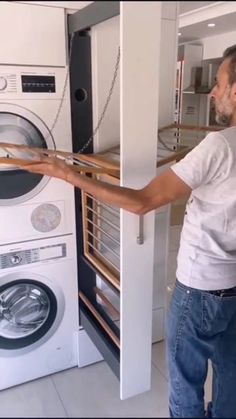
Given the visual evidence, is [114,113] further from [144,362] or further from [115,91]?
[144,362]

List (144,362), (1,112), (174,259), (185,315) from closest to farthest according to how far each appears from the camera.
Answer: (185,315) → (144,362) → (1,112) → (174,259)

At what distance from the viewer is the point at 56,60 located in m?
1.82

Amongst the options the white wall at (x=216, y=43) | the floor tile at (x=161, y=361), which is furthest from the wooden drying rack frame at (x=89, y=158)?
the floor tile at (x=161, y=361)

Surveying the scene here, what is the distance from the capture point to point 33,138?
1.86 metres

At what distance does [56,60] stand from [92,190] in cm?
94

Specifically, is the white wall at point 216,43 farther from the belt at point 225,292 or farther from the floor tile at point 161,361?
the floor tile at point 161,361

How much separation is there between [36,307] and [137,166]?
1220mm

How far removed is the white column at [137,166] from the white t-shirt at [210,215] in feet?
0.50

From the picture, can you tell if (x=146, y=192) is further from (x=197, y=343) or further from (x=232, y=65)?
(x=197, y=343)

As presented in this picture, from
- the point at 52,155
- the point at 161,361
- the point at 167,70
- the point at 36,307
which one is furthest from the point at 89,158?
the point at 161,361

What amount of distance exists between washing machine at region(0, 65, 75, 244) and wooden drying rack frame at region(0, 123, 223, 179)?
0.10 m

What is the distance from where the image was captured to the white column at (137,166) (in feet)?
3.52

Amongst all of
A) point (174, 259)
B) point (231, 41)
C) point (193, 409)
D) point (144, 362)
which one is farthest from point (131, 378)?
point (174, 259)

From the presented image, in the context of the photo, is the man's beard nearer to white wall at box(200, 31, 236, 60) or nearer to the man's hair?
the man's hair
